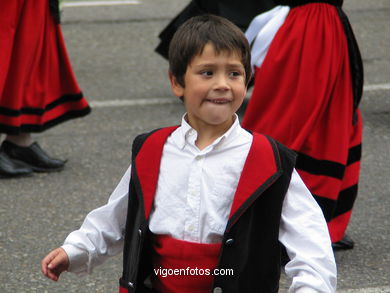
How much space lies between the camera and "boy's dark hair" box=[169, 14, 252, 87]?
2594 millimetres

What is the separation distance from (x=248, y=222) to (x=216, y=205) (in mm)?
94

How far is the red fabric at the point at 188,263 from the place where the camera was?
257 cm

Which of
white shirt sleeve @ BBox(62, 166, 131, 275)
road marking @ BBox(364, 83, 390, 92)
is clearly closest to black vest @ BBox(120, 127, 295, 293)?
white shirt sleeve @ BBox(62, 166, 131, 275)

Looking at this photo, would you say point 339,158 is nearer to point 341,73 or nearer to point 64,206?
point 341,73

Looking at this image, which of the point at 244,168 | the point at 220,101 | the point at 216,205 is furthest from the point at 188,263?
the point at 220,101

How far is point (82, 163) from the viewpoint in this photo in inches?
233

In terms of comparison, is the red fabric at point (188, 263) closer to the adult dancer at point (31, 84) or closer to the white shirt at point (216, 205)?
the white shirt at point (216, 205)

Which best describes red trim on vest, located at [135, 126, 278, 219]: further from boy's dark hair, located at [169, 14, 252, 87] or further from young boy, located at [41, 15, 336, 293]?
boy's dark hair, located at [169, 14, 252, 87]

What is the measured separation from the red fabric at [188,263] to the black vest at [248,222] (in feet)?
0.15

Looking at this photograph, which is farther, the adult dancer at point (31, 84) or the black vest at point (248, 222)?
the adult dancer at point (31, 84)

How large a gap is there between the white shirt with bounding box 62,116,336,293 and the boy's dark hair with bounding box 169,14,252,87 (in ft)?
0.54

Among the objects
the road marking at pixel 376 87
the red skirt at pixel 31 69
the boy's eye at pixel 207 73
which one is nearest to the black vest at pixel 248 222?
the boy's eye at pixel 207 73

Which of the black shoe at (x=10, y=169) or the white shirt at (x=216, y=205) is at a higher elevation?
the white shirt at (x=216, y=205)

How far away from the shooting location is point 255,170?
102 inches
